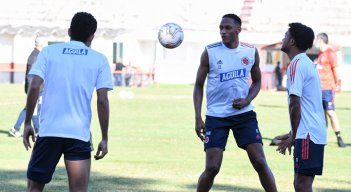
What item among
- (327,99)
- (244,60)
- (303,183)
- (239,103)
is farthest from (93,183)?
(327,99)

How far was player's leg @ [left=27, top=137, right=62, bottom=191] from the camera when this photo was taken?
8078 mm

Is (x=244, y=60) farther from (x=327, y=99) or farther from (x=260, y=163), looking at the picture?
(x=327, y=99)

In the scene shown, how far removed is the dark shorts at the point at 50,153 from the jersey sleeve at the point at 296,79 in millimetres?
1903

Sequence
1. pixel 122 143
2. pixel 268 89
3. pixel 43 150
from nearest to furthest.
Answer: pixel 43 150 → pixel 122 143 → pixel 268 89

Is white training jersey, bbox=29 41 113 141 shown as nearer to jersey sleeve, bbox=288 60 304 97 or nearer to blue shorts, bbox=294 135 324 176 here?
jersey sleeve, bbox=288 60 304 97

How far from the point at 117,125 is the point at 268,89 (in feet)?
108

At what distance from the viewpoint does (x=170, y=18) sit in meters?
67.5

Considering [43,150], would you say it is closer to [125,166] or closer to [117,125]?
[125,166]

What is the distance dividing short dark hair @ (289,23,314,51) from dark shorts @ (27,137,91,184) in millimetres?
2185

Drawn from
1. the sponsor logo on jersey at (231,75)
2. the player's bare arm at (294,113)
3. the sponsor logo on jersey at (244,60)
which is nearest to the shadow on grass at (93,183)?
the sponsor logo on jersey at (231,75)

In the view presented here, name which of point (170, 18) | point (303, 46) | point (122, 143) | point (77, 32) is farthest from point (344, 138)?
point (170, 18)

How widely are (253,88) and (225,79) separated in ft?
1.33

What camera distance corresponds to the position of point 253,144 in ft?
33.5

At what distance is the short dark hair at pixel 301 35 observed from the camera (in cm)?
887
